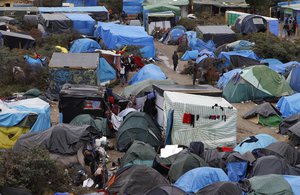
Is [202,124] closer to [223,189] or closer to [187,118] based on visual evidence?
[187,118]

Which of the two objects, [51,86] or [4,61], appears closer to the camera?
[51,86]

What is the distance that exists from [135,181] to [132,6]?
35.5 metres

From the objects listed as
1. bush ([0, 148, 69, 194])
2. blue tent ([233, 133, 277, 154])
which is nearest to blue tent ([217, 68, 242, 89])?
blue tent ([233, 133, 277, 154])

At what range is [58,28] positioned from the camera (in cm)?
3438

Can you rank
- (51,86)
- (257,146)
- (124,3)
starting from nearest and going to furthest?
(257,146)
(51,86)
(124,3)

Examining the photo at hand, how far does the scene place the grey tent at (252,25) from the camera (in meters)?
35.6

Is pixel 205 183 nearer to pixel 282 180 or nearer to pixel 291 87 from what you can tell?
pixel 282 180

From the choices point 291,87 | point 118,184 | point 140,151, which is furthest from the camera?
point 291,87

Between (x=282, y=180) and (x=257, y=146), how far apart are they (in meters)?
3.04

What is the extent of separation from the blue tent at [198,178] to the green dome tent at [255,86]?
9.87 m

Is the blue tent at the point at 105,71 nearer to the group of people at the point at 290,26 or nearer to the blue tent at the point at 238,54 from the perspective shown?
the blue tent at the point at 238,54

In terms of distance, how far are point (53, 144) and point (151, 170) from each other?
325cm

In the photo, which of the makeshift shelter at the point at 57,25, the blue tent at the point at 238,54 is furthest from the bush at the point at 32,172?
the makeshift shelter at the point at 57,25

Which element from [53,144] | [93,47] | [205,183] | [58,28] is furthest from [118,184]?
[58,28]
